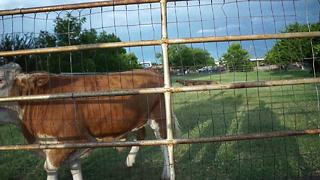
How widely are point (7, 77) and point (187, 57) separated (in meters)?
2.08

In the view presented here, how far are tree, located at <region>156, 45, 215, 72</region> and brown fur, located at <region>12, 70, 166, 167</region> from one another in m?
1.09

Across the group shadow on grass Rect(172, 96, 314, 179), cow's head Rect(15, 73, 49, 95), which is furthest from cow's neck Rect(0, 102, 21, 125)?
shadow on grass Rect(172, 96, 314, 179)

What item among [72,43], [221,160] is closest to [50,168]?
[72,43]

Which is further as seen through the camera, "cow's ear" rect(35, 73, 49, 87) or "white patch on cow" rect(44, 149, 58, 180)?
"cow's ear" rect(35, 73, 49, 87)

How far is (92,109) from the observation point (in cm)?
491

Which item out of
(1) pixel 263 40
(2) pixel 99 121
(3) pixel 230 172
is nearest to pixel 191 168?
(3) pixel 230 172

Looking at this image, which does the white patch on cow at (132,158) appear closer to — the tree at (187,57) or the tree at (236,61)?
the tree at (187,57)

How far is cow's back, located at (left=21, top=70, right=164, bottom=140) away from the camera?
455cm

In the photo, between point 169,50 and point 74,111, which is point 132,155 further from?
point 169,50

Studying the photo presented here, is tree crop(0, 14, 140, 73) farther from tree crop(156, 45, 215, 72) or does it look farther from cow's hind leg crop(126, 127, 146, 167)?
cow's hind leg crop(126, 127, 146, 167)

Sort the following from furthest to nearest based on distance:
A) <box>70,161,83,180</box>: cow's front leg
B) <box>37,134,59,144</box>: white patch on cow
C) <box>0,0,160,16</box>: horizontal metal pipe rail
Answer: <box>70,161,83,180</box>: cow's front leg → <box>37,134,59,144</box>: white patch on cow → <box>0,0,160,16</box>: horizontal metal pipe rail

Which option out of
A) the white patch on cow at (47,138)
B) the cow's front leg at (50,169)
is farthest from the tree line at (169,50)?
the cow's front leg at (50,169)

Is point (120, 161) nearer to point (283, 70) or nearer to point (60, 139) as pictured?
point (60, 139)

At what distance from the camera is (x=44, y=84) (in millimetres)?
4715
